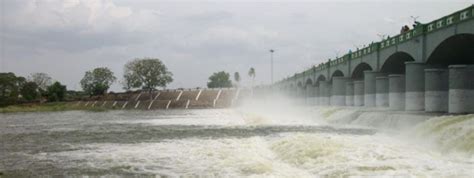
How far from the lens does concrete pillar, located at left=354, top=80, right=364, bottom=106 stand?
5356 cm

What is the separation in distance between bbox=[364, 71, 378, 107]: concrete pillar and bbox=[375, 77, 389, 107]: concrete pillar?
177cm

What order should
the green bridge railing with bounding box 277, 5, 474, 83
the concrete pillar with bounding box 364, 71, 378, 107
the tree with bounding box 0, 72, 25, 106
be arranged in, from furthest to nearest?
the tree with bounding box 0, 72, 25, 106
the concrete pillar with bounding box 364, 71, 378, 107
the green bridge railing with bounding box 277, 5, 474, 83

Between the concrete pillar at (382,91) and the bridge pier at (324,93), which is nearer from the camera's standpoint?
the concrete pillar at (382,91)

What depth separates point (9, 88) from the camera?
133 m

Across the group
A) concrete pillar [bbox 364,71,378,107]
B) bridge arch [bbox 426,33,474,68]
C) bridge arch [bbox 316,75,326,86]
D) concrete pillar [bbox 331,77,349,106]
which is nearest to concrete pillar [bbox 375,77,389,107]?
concrete pillar [bbox 364,71,378,107]

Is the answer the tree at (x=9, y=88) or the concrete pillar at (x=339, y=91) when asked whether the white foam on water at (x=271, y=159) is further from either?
the tree at (x=9, y=88)

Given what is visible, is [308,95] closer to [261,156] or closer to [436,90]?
[436,90]

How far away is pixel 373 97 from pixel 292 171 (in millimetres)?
35908

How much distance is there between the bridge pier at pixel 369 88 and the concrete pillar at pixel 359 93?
3901mm

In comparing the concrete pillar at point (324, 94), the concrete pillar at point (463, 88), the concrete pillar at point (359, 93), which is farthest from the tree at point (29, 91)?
the concrete pillar at point (463, 88)

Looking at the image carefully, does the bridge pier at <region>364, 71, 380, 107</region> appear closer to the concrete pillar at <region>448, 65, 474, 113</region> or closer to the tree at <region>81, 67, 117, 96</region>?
the concrete pillar at <region>448, 65, 474, 113</region>

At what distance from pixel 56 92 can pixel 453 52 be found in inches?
4772

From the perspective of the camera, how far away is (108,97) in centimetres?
13638

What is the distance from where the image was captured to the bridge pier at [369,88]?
4831cm
